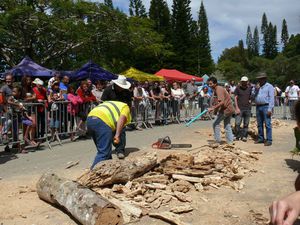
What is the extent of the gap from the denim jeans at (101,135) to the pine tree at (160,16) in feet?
196

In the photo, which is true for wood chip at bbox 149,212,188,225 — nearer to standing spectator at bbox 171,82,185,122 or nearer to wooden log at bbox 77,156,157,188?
wooden log at bbox 77,156,157,188

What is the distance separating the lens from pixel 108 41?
3092 centimetres

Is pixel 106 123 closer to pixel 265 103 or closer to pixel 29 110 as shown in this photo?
pixel 29 110

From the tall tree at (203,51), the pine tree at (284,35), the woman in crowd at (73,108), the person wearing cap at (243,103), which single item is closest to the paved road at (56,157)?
the woman in crowd at (73,108)

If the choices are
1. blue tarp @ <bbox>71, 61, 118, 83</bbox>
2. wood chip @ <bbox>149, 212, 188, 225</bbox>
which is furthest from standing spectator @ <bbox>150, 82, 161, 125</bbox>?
wood chip @ <bbox>149, 212, 188, 225</bbox>

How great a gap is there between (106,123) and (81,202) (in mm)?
1614

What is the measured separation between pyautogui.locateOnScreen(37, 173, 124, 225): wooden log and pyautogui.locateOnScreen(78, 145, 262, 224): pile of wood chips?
36 cm

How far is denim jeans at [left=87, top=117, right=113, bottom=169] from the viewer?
6.06 metres

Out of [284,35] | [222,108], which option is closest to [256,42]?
[284,35]

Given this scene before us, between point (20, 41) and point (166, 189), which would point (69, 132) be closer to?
point (166, 189)

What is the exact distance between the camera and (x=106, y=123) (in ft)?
20.0

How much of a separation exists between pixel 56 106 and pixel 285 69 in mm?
57958

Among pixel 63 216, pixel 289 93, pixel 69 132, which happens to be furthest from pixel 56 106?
pixel 289 93

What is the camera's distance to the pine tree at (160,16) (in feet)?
211
